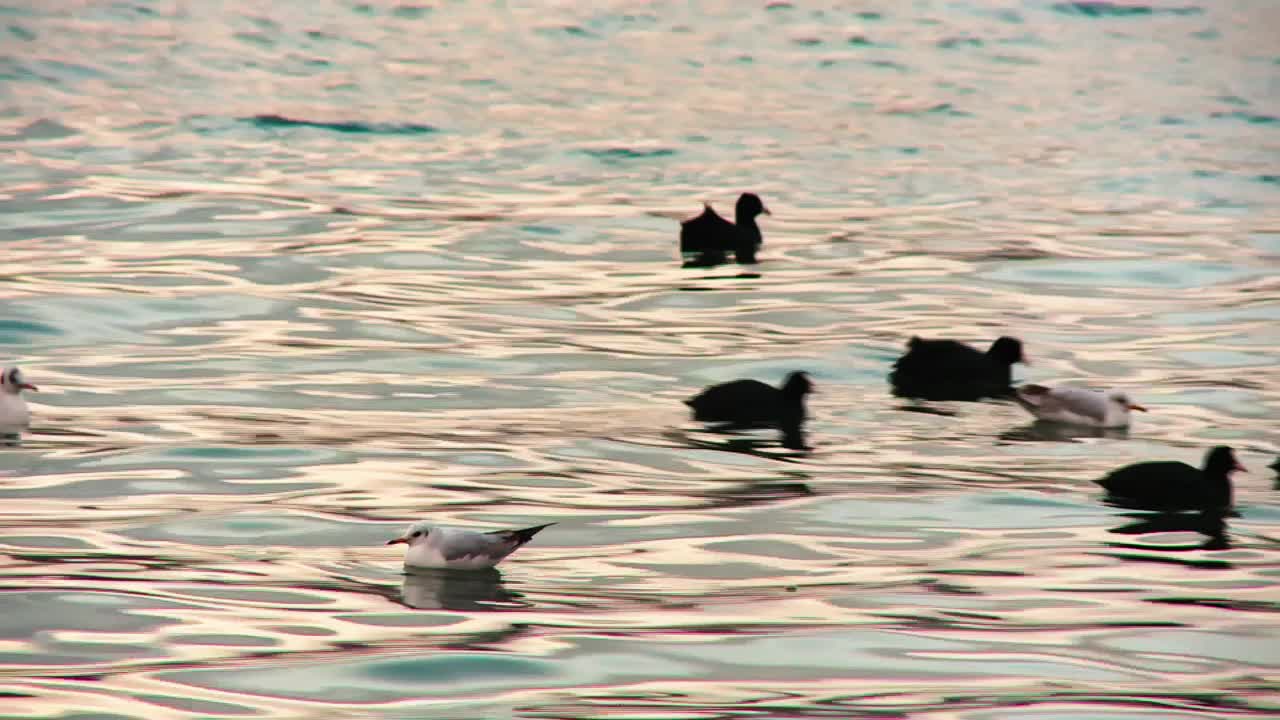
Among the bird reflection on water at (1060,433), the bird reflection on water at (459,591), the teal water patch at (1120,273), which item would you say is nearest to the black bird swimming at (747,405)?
the bird reflection on water at (1060,433)

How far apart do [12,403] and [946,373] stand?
6518 millimetres

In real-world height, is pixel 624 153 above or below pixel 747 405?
above

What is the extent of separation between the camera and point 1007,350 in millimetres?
16656

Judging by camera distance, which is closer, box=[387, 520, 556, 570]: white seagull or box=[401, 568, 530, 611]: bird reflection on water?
box=[401, 568, 530, 611]: bird reflection on water

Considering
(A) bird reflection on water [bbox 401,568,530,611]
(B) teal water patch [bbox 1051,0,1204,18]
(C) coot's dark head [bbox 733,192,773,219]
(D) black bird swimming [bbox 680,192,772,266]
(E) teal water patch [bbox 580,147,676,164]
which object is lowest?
(A) bird reflection on water [bbox 401,568,530,611]

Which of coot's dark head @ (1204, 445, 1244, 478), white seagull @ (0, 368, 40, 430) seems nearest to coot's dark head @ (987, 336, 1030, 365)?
coot's dark head @ (1204, 445, 1244, 478)

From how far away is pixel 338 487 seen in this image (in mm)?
12648

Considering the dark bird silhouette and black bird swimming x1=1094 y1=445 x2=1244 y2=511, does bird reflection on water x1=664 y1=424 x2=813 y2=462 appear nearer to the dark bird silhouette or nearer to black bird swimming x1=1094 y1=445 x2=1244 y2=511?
the dark bird silhouette

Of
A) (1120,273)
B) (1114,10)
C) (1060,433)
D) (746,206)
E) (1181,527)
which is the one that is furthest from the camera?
(1114,10)

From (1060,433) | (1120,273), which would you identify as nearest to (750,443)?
(1060,433)

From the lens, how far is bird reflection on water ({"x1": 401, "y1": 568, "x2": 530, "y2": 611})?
10.2m

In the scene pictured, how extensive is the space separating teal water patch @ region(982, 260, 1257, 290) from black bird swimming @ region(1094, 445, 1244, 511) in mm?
9260

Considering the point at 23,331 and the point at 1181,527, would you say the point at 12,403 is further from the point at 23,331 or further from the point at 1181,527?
the point at 1181,527

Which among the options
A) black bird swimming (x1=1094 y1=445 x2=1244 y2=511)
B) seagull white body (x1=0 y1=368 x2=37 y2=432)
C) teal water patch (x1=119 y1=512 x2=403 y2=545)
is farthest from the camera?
seagull white body (x1=0 y1=368 x2=37 y2=432)
